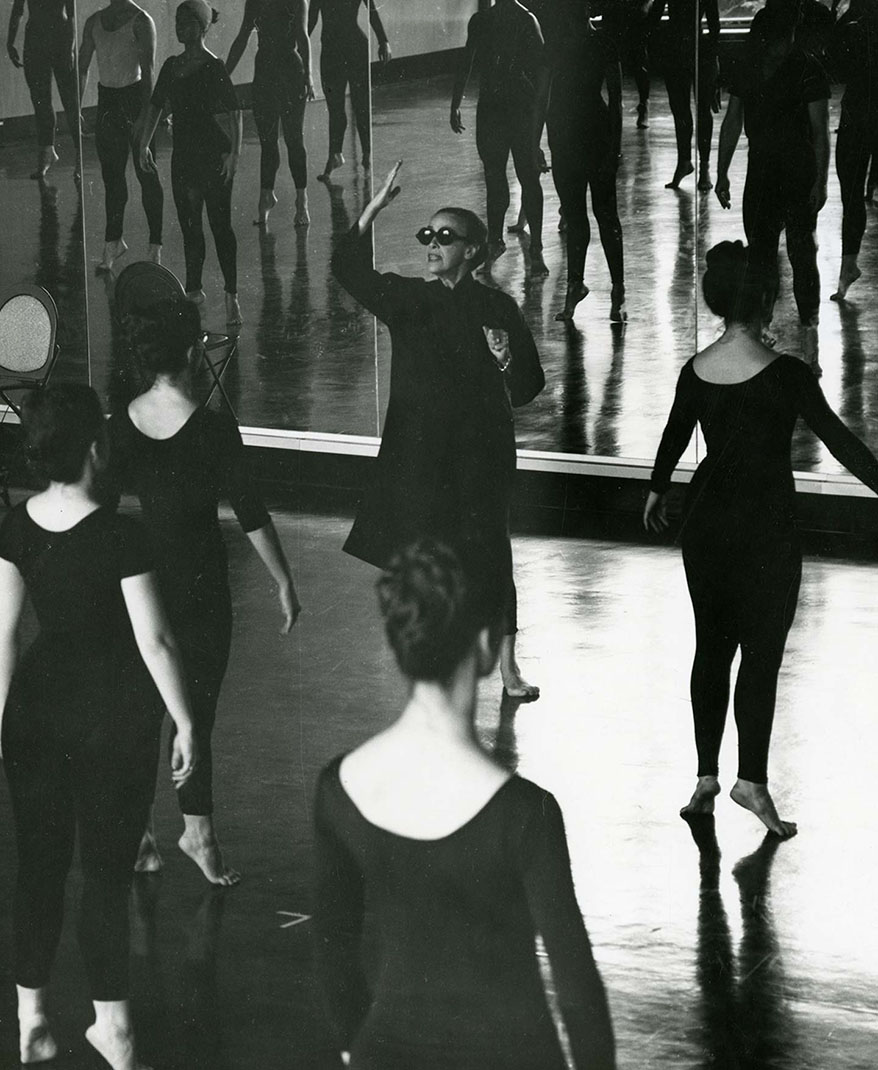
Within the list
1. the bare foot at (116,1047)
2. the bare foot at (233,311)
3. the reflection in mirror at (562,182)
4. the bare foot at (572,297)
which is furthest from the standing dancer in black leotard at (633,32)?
the bare foot at (116,1047)

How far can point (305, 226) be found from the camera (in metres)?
4.52

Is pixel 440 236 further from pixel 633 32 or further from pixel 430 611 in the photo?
pixel 430 611

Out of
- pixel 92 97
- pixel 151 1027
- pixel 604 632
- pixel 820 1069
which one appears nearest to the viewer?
pixel 820 1069

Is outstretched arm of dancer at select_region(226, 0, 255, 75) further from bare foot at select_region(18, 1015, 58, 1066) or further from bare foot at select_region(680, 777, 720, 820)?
bare foot at select_region(18, 1015, 58, 1066)

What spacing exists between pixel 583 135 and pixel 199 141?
32.0 inches

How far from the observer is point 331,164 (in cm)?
413

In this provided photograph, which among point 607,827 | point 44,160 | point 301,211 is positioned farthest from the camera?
point 44,160

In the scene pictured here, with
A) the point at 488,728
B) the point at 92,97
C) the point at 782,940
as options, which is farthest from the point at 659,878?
the point at 92,97

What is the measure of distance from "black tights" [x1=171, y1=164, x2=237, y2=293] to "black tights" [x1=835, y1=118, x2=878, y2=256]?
131 cm

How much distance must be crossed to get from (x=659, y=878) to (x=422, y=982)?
1.06 metres

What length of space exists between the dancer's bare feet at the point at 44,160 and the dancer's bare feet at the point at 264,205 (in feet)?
1.99

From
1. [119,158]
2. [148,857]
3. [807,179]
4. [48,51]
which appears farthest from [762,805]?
[48,51]

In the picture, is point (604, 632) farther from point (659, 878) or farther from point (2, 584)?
point (2, 584)

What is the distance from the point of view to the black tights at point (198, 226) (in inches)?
164
